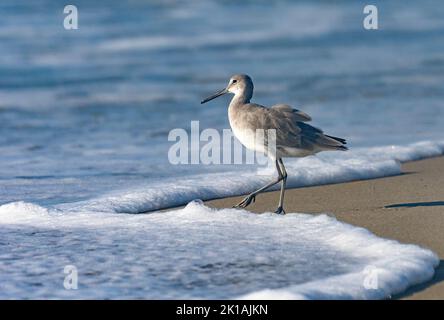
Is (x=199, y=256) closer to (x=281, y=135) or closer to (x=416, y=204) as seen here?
(x=281, y=135)

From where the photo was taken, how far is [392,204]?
23.4 ft

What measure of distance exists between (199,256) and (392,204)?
184 cm

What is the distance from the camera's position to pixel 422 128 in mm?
10617

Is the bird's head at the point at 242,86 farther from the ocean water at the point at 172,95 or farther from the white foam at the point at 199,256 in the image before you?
the white foam at the point at 199,256

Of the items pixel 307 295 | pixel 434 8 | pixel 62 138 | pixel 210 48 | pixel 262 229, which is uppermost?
pixel 434 8

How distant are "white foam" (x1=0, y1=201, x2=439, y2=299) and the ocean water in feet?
0.11

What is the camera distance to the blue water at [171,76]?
9465mm

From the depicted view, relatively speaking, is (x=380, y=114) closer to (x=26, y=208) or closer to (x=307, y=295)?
(x=26, y=208)

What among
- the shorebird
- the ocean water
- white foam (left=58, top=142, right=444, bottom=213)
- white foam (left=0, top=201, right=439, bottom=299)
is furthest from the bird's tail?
white foam (left=58, top=142, right=444, bottom=213)

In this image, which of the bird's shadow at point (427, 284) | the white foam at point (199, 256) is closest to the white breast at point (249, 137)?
the white foam at point (199, 256)

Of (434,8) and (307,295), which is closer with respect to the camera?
(307,295)

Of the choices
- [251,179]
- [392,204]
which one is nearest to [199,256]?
[392,204]

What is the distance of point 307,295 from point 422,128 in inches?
235

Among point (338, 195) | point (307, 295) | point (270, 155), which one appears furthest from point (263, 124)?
point (307, 295)
